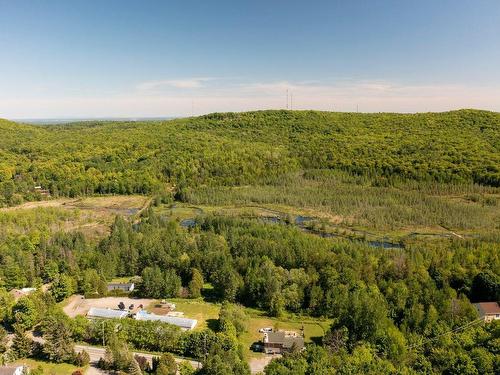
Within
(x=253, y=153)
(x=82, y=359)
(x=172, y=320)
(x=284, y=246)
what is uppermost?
(x=253, y=153)

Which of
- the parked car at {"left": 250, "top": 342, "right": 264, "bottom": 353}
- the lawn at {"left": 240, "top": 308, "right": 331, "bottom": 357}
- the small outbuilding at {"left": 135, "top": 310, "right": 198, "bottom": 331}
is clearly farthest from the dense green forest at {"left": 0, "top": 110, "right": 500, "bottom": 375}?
the small outbuilding at {"left": 135, "top": 310, "right": 198, "bottom": 331}

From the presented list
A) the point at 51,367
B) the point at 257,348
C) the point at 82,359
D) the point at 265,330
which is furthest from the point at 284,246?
the point at 51,367

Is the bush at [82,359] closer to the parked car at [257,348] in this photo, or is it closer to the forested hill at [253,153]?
the parked car at [257,348]

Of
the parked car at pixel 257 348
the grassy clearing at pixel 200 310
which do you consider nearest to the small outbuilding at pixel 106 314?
the grassy clearing at pixel 200 310

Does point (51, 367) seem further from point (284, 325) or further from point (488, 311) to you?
point (488, 311)

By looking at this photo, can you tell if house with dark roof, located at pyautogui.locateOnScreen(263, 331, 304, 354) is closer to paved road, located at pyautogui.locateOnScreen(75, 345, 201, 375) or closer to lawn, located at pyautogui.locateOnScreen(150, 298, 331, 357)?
lawn, located at pyautogui.locateOnScreen(150, 298, 331, 357)

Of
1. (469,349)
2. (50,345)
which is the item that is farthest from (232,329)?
(469,349)
